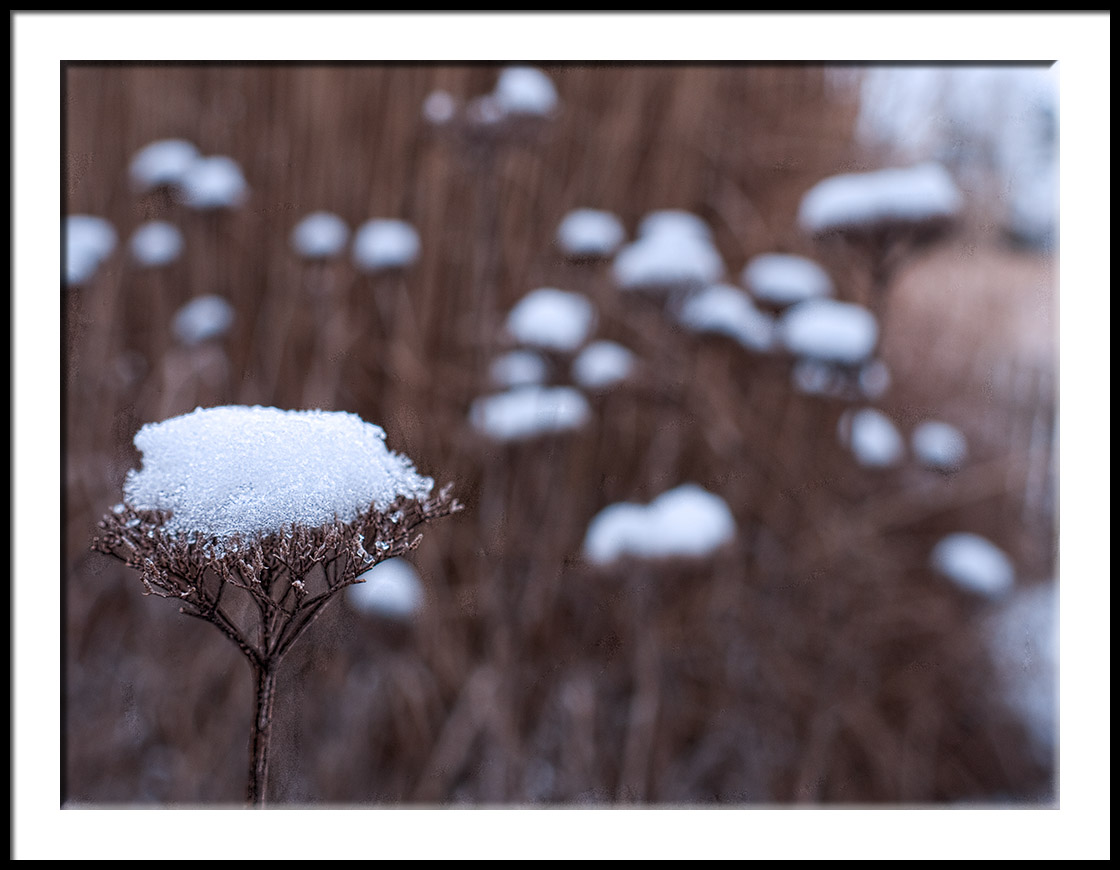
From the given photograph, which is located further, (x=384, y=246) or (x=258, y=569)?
(x=384, y=246)

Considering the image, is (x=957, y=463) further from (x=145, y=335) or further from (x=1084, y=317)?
(x=145, y=335)

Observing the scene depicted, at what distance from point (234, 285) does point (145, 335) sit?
9 cm

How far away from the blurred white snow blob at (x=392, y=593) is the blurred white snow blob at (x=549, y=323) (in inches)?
8.5

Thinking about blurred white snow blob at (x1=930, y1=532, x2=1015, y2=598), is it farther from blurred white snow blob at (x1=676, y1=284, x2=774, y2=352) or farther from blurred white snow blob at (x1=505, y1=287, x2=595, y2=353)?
blurred white snow blob at (x1=505, y1=287, x2=595, y2=353)

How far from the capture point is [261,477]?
197 millimetres

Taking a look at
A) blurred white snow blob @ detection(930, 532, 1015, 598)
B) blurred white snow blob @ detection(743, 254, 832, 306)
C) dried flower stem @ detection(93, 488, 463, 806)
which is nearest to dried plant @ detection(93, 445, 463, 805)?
dried flower stem @ detection(93, 488, 463, 806)

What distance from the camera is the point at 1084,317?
431 millimetres

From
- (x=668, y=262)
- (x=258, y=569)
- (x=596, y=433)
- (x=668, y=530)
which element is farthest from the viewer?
(x=596, y=433)

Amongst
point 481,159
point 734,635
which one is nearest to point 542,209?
point 481,159

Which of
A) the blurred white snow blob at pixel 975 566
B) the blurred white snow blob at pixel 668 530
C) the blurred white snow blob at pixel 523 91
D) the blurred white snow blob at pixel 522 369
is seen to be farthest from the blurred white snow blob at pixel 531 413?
the blurred white snow blob at pixel 975 566

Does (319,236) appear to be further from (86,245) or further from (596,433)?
(596,433)

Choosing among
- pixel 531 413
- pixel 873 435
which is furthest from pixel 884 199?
pixel 531 413

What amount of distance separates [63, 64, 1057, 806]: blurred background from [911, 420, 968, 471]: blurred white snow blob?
0.01 meters

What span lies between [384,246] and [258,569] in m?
0.51
